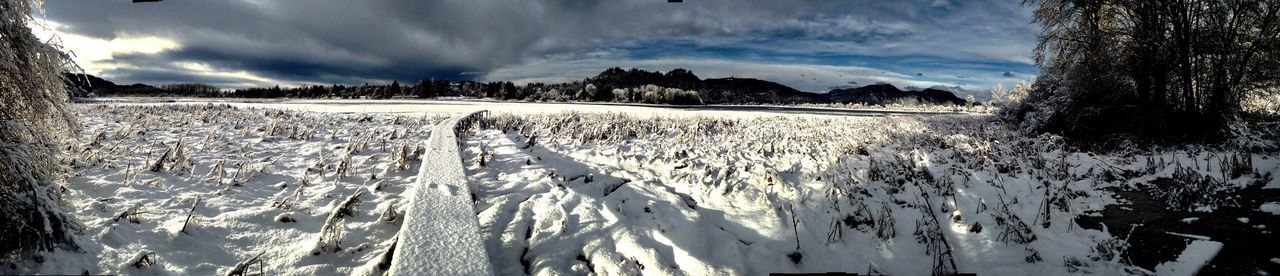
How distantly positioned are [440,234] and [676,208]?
106 inches

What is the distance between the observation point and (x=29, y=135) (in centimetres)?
361

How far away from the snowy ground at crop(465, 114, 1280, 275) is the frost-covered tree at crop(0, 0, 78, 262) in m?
2.70

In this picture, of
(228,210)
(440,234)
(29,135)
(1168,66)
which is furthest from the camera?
(1168,66)

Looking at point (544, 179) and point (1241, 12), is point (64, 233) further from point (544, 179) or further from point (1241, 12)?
point (1241, 12)

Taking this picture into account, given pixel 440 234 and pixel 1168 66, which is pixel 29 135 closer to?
pixel 440 234

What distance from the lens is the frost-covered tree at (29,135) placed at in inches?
113

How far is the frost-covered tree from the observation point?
9.44ft

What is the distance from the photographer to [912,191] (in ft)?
19.3

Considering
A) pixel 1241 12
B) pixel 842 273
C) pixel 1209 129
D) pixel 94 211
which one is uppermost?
pixel 1241 12

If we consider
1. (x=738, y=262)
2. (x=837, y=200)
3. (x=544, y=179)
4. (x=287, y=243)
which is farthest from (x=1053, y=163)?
(x=287, y=243)

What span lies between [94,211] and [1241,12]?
61.9 feet

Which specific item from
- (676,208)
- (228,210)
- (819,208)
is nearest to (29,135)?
(228,210)

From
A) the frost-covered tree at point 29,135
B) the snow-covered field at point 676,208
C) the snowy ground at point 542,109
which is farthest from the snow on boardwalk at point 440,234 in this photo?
the snowy ground at point 542,109

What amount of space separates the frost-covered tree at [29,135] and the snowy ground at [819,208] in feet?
8.87
